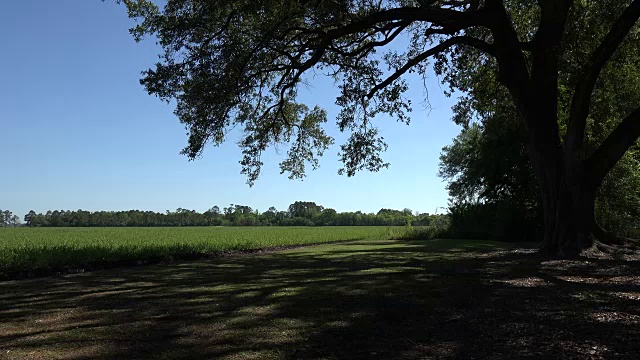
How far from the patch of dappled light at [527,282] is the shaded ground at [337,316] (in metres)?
0.02

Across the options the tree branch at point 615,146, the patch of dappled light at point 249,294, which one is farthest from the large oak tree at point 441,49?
the patch of dappled light at point 249,294

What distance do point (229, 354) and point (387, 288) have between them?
14.6ft

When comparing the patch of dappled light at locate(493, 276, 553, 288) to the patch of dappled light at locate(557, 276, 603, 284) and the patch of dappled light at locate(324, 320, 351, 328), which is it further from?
the patch of dappled light at locate(324, 320, 351, 328)

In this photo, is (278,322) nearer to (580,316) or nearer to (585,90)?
(580,316)

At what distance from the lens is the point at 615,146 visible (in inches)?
501

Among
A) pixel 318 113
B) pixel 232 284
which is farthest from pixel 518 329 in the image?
pixel 318 113

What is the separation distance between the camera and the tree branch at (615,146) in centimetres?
1257

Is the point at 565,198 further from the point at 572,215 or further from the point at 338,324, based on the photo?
the point at 338,324

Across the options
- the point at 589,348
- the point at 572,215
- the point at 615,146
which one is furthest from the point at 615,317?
the point at 615,146

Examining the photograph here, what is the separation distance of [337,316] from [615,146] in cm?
A: 1086

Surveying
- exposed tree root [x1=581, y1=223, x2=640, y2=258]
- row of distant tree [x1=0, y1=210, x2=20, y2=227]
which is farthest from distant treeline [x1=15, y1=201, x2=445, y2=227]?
exposed tree root [x1=581, y1=223, x2=640, y2=258]

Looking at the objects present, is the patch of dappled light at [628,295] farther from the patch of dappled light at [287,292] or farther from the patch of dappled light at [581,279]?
the patch of dappled light at [287,292]

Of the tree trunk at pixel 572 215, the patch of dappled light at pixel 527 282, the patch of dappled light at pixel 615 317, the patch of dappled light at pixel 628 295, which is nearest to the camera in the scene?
the patch of dappled light at pixel 615 317

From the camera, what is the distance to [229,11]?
1361 centimetres
